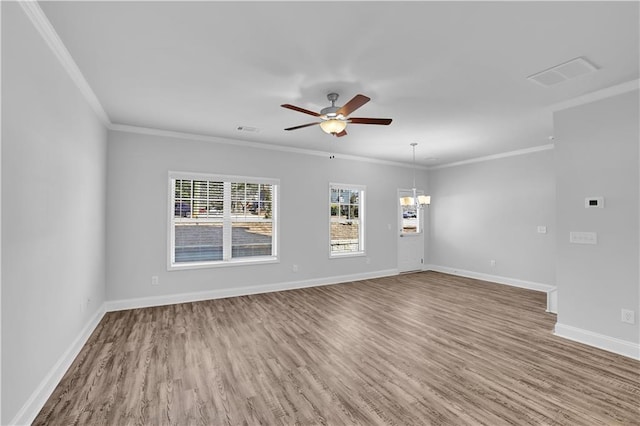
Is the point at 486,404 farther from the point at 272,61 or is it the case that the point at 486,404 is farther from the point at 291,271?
the point at 291,271

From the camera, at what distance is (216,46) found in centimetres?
248

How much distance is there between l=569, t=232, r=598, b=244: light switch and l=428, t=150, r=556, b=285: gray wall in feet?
8.53

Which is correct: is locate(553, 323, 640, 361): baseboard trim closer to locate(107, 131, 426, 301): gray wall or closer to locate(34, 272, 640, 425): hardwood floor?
locate(34, 272, 640, 425): hardwood floor

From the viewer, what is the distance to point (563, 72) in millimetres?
2895

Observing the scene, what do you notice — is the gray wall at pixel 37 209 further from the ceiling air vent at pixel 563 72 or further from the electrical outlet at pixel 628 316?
the electrical outlet at pixel 628 316

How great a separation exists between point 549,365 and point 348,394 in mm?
2043

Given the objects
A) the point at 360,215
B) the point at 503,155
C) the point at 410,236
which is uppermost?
the point at 503,155

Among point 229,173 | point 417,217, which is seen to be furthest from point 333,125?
point 417,217

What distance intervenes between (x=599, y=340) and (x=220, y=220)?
547 cm

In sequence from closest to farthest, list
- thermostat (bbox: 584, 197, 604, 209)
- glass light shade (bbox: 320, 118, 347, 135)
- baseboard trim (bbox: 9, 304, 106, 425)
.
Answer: baseboard trim (bbox: 9, 304, 106, 425), glass light shade (bbox: 320, 118, 347, 135), thermostat (bbox: 584, 197, 604, 209)

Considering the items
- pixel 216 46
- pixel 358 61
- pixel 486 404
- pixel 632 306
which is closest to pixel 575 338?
pixel 632 306

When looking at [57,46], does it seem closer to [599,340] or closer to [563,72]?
→ [563,72]

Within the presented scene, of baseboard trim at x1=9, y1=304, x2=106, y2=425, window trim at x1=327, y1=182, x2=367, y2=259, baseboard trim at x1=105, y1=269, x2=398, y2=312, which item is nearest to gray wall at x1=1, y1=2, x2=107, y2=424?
baseboard trim at x1=9, y1=304, x2=106, y2=425

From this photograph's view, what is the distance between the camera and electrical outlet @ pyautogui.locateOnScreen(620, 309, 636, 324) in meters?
3.07
